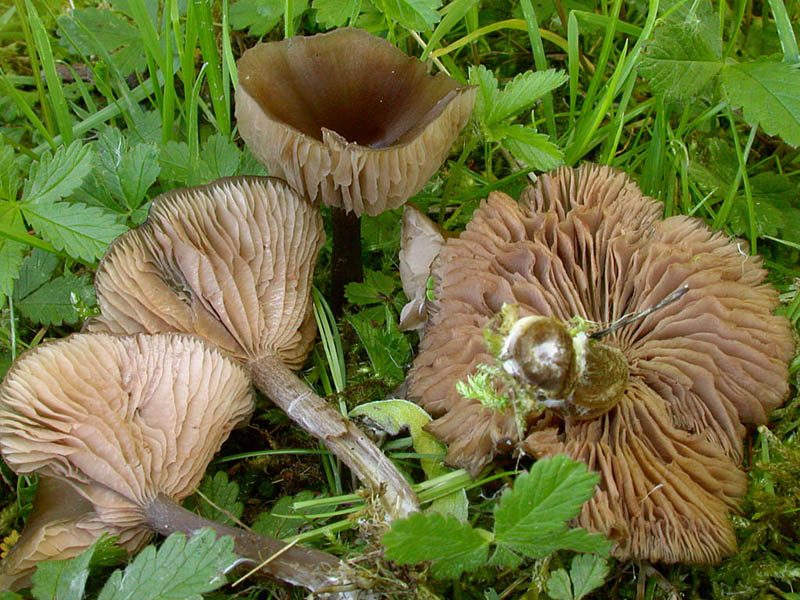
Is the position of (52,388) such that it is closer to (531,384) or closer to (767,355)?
(531,384)

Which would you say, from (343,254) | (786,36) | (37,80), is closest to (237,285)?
(343,254)

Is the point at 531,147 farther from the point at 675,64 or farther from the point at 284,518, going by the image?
the point at 284,518

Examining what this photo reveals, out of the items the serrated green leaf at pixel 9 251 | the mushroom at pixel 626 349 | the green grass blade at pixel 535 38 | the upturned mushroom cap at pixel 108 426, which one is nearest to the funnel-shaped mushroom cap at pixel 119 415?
the upturned mushroom cap at pixel 108 426

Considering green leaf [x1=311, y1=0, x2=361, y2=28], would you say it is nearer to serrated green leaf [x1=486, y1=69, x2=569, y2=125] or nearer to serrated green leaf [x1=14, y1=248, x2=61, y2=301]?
serrated green leaf [x1=486, y1=69, x2=569, y2=125]

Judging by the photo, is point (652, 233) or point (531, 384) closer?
point (531, 384)

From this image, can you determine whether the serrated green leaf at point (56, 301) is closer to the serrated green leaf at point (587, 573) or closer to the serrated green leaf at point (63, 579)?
the serrated green leaf at point (63, 579)

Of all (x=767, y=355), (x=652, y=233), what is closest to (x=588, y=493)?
(x=767, y=355)

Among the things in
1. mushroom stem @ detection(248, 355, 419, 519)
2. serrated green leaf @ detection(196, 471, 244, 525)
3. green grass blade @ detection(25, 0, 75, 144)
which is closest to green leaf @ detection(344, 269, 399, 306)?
mushroom stem @ detection(248, 355, 419, 519)
